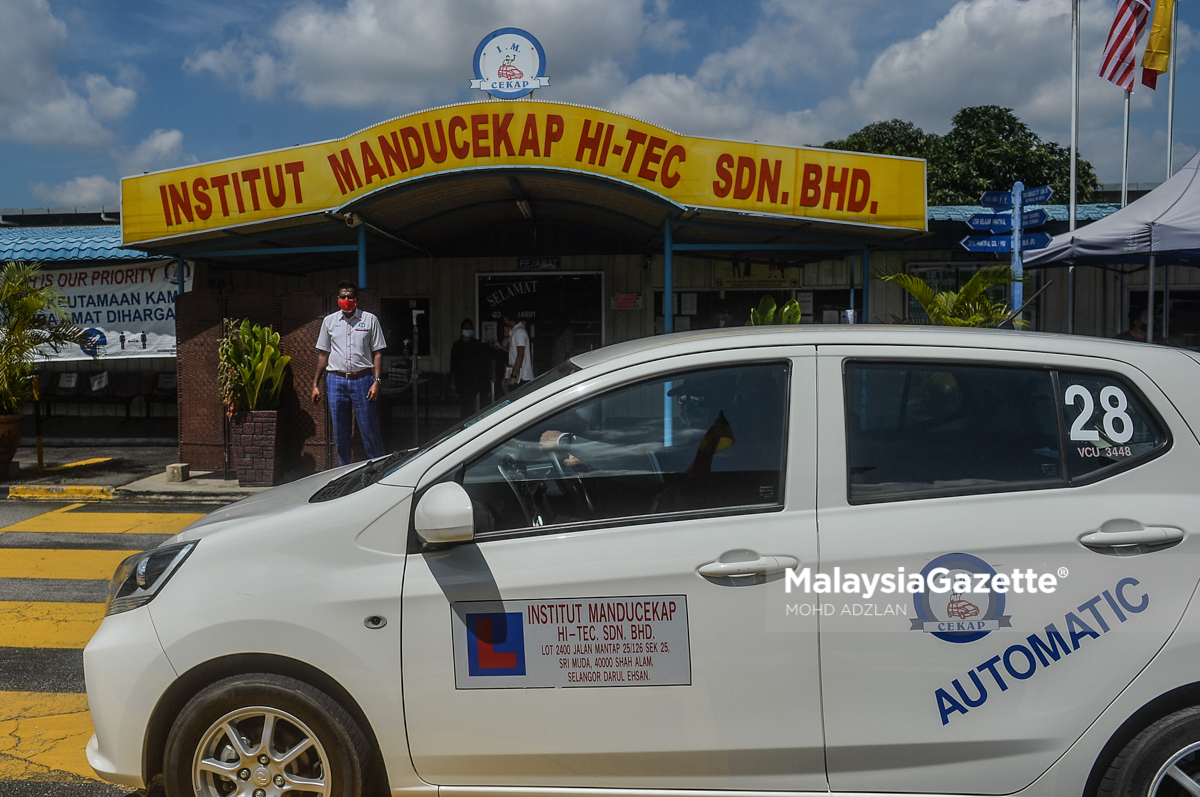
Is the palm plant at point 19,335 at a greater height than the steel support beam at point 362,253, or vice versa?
the steel support beam at point 362,253

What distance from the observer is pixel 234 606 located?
276 centimetres

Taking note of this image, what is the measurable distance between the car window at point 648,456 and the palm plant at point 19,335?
379 inches

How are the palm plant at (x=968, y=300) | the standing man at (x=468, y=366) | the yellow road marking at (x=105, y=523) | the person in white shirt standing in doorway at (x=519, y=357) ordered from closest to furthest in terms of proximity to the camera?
the yellow road marking at (x=105, y=523)
the palm plant at (x=968, y=300)
the person in white shirt standing in doorway at (x=519, y=357)
the standing man at (x=468, y=366)

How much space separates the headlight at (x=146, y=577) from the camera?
294 cm

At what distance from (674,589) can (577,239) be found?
1335 cm

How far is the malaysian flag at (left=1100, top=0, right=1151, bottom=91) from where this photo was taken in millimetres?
14344

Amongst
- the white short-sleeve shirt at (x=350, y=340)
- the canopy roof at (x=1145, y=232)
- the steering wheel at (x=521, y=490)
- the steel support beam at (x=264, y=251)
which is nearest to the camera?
the steering wheel at (x=521, y=490)

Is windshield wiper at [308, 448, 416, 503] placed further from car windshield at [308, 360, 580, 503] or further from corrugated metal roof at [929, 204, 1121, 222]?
corrugated metal roof at [929, 204, 1121, 222]

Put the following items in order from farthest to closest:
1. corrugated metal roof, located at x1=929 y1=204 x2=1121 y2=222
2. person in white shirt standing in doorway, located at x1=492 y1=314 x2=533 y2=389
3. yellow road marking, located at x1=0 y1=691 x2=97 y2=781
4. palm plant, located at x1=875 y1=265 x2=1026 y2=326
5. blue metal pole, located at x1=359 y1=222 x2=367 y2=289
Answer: corrugated metal roof, located at x1=929 y1=204 x2=1121 y2=222 → person in white shirt standing in doorway, located at x1=492 y1=314 x2=533 y2=389 → blue metal pole, located at x1=359 y1=222 x2=367 y2=289 → palm plant, located at x1=875 y1=265 x2=1026 y2=326 → yellow road marking, located at x1=0 y1=691 x2=97 y2=781

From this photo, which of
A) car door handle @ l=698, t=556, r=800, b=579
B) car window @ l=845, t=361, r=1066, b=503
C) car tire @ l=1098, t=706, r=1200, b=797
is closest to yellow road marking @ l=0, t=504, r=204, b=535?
car door handle @ l=698, t=556, r=800, b=579

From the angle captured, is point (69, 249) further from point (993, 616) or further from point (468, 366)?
point (993, 616)

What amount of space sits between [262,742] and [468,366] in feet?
36.7

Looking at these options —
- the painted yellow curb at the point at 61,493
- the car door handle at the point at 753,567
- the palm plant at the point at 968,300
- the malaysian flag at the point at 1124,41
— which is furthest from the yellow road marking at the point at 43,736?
the malaysian flag at the point at 1124,41

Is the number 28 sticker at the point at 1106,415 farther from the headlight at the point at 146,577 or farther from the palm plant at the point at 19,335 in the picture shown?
the palm plant at the point at 19,335
